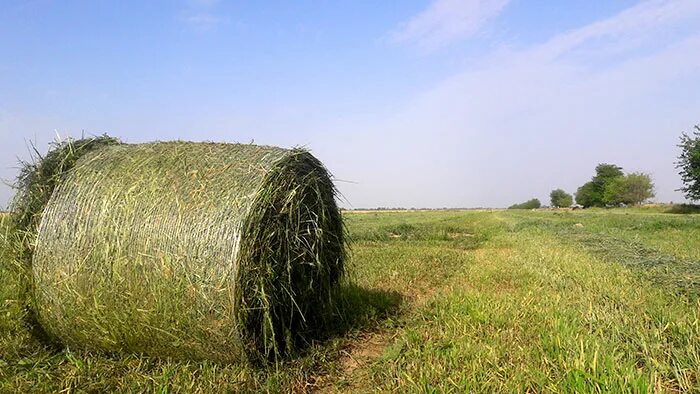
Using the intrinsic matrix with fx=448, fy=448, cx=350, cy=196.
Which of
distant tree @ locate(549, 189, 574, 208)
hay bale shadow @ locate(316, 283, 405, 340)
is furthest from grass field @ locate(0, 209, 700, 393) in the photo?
distant tree @ locate(549, 189, 574, 208)

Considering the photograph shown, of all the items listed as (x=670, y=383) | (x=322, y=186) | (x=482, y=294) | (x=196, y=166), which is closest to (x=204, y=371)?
(x=196, y=166)

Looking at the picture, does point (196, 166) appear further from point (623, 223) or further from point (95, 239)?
point (623, 223)

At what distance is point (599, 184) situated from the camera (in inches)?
3615

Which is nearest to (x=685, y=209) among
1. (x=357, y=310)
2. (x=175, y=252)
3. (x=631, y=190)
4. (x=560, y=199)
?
(x=631, y=190)

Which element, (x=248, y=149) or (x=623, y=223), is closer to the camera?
(x=248, y=149)

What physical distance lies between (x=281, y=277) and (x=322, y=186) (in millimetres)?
1309

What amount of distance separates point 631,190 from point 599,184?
40.2 ft

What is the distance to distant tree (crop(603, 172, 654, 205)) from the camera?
7888 cm

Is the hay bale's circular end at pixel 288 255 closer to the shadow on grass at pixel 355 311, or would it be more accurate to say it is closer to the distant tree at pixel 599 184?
the shadow on grass at pixel 355 311

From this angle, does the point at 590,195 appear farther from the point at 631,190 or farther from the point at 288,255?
the point at 288,255

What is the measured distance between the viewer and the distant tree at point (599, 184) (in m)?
89.8

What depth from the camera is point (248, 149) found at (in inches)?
190

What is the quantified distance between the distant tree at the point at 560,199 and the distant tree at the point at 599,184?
73.6 feet

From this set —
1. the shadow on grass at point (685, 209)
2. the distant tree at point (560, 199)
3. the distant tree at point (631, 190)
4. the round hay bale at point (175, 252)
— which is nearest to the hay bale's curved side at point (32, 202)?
the round hay bale at point (175, 252)
